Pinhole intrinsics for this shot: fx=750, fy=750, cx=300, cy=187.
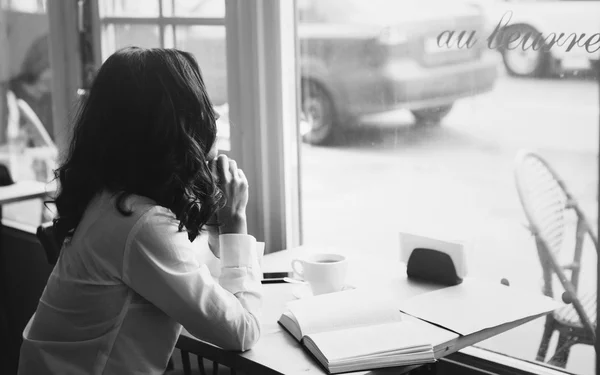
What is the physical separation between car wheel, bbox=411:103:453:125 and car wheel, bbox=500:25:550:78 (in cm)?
21

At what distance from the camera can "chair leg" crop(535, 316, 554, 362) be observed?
179cm

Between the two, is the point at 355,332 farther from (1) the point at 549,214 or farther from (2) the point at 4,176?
(2) the point at 4,176

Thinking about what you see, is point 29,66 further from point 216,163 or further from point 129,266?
point 129,266

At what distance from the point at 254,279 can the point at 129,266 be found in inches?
10.8

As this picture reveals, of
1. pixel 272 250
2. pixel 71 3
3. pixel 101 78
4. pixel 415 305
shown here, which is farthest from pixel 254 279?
pixel 71 3

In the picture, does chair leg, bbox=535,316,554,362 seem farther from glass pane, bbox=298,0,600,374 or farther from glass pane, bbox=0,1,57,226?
glass pane, bbox=0,1,57,226

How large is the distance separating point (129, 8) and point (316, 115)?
743 mm

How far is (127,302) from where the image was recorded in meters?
1.34

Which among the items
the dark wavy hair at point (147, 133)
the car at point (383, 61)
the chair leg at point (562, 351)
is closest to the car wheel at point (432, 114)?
the car at point (383, 61)

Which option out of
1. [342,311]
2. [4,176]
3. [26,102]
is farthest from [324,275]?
[26,102]

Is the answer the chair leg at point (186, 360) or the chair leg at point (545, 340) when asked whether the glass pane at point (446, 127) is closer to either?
the chair leg at point (545, 340)

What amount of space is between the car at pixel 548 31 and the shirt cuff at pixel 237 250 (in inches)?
29.5

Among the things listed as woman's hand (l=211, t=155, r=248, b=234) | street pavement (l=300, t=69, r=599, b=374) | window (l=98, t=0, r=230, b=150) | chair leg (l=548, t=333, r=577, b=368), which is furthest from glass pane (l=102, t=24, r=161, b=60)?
chair leg (l=548, t=333, r=577, b=368)

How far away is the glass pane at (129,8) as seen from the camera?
7.58ft
